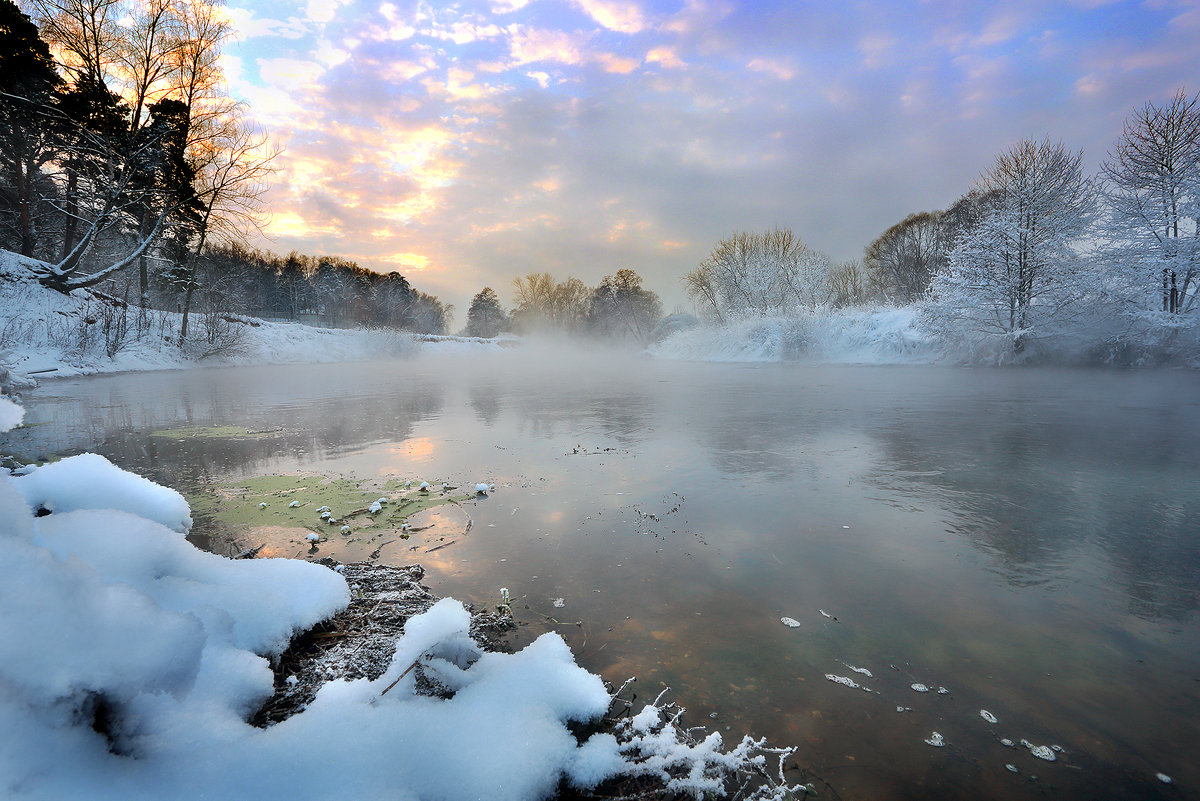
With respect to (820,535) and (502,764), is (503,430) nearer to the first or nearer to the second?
(820,535)

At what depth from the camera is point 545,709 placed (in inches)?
67.1

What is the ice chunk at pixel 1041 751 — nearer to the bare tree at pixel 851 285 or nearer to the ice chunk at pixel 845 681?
the ice chunk at pixel 845 681

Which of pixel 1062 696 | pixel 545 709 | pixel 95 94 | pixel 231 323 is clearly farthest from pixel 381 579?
pixel 231 323

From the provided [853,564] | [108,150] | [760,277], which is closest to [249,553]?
[853,564]

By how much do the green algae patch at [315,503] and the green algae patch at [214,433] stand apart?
8.92 ft

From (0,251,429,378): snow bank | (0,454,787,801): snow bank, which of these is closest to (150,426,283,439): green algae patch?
(0,454,787,801): snow bank

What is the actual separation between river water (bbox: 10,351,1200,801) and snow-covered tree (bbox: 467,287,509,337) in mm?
87002

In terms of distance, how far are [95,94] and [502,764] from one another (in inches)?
877

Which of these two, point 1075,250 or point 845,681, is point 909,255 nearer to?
point 1075,250

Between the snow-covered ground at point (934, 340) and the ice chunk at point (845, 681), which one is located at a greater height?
the snow-covered ground at point (934, 340)

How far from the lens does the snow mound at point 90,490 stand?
229 cm

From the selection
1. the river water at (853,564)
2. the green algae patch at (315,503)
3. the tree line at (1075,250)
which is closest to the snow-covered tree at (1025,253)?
the tree line at (1075,250)

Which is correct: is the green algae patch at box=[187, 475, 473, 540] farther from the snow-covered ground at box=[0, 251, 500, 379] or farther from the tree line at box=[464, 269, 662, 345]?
the tree line at box=[464, 269, 662, 345]

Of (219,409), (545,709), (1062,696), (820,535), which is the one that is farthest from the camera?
(219,409)
